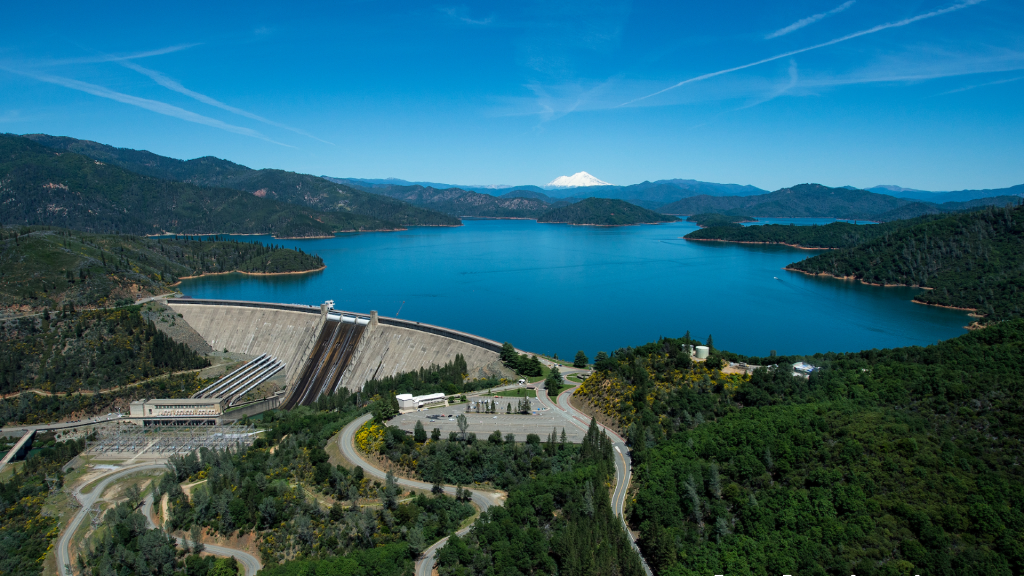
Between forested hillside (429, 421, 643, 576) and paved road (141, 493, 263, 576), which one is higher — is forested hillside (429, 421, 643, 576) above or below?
above

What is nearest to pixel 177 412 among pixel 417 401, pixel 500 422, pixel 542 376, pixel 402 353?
pixel 402 353

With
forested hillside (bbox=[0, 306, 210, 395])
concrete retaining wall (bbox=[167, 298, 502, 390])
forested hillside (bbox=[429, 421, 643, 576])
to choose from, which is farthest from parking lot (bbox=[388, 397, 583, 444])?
forested hillside (bbox=[0, 306, 210, 395])

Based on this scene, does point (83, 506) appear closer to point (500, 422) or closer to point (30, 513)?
point (30, 513)

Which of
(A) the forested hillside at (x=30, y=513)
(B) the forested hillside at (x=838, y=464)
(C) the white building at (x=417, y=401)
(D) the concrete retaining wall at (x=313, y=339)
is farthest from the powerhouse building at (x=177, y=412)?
(B) the forested hillside at (x=838, y=464)

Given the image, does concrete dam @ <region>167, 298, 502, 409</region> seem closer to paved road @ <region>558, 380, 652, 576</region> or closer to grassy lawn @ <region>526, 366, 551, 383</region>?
grassy lawn @ <region>526, 366, 551, 383</region>

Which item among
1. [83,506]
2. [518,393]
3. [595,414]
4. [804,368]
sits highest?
[804,368]

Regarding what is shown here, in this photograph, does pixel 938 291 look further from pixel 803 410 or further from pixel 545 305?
pixel 803 410

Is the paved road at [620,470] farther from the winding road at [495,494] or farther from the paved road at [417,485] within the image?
the paved road at [417,485]
